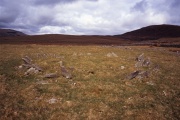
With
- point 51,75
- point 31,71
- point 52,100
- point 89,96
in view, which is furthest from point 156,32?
point 52,100

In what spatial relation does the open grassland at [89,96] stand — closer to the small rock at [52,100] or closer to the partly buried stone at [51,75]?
the small rock at [52,100]

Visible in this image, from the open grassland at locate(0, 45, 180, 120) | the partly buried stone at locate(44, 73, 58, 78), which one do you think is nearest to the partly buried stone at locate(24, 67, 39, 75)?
the open grassland at locate(0, 45, 180, 120)

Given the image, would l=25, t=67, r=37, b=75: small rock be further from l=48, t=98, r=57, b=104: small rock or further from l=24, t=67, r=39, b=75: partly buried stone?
l=48, t=98, r=57, b=104: small rock

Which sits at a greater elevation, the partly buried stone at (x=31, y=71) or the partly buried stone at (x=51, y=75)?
the partly buried stone at (x=31, y=71)

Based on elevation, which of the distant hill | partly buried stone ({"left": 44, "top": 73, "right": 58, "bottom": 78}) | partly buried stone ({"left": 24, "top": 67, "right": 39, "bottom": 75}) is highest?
the distant hill

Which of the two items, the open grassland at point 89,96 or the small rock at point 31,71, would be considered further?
the small rock at point 31,71

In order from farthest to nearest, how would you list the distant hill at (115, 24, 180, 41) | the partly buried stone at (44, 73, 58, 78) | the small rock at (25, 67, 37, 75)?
the distant hill at (115, 24, 180, 41) < the small rock at (25, 67, 37, 75) < the partly buried stone at (44, 73, 58, 78)

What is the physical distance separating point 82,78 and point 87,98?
4974 millimetres

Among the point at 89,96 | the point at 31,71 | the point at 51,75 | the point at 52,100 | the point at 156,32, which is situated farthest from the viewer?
the point at 156,32

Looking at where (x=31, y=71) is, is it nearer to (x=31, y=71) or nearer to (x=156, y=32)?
(x=31, y=71)

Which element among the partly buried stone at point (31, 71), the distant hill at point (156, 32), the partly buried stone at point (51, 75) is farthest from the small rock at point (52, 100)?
the distant hill at point (156, 32)

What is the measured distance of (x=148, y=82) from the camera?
21672 millimetres

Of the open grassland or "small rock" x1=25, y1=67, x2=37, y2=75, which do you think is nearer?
the open grassland

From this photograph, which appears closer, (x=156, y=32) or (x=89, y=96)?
(x=89, y=96)
